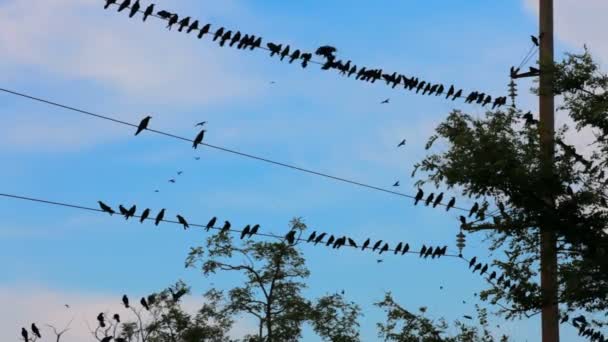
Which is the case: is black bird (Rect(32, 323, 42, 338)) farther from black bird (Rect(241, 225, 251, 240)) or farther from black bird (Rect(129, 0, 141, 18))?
black bird (Rect(129, 0, 141, 18))

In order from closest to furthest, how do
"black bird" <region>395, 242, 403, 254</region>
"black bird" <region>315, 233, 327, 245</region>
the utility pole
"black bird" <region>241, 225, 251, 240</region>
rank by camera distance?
1. "black bird" <region>241, 225, 251, 240</region>
2. "black bird" <region>315, 233, 327, 245</region>
3. the utility pole
4. "black bird" <region>395, 242, 403, 254</region>

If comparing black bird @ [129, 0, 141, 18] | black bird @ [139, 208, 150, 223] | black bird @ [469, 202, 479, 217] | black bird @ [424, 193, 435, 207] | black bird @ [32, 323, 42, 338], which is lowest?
A: black bird @ [32, 323, 42, 338]

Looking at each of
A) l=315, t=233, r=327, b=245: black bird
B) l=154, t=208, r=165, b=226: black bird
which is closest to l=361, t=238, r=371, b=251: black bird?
l=315, t=233, r=327, b=245: black bird

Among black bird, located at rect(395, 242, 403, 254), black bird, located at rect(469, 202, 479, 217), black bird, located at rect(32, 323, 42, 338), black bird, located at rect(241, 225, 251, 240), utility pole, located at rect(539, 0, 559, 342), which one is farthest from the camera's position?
black bird, located at rect(469, 202, 479, 217)

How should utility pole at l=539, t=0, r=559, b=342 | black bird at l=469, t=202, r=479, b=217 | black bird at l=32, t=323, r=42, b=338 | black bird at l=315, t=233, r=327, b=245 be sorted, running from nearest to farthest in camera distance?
black bird at l=32, t=323, r=42, b=338, black bird at l=315, t=233, r=327, b=245, utility pole at l=539, t=0, r=559, b=342, black bird at l=469, t=202, r=479, b=217

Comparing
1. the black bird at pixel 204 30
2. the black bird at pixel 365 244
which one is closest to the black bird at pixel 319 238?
the black bird at pixel 365 244

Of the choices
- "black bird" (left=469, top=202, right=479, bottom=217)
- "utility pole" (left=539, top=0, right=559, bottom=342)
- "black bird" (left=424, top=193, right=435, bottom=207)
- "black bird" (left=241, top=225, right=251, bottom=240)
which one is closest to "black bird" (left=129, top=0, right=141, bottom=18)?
"black bird" (left=241, top=225, right=251, bottom=240)

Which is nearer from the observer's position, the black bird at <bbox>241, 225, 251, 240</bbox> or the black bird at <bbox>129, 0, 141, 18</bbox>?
the black bird at <bbox>129, 0, 141, 18</bbox>

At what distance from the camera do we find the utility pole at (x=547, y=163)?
50.4 ft

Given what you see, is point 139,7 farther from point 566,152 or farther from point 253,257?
point 253,257

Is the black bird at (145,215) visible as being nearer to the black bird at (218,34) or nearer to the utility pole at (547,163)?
the black bird at (218,34)

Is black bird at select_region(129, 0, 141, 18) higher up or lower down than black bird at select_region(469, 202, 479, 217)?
lower down

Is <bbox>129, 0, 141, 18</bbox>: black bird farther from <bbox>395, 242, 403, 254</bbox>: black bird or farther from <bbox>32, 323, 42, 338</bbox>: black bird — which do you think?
<bbox>395, 242, 403, 254</bbox>: black bird

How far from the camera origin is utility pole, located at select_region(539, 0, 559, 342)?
50.4 feet
